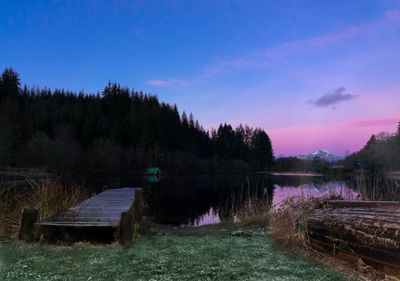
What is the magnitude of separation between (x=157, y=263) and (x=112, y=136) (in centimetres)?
5756

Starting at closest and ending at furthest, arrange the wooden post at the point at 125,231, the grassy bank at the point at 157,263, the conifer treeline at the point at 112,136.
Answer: the grassy bank at the point at 157,263 → the wooden post at the point at 125,231 → the conifer treeline at the point at 112,136

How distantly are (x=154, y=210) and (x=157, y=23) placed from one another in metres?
9.71

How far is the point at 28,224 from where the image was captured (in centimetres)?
416

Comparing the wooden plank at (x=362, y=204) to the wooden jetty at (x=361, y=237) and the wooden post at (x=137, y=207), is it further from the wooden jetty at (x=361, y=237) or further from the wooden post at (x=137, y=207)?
the wooden post at (x=137, y=207)

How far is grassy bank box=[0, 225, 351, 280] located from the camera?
9.16 feet

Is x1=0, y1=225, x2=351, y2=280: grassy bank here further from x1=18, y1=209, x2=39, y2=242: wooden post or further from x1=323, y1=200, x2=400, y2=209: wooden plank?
x1=323, y1=200, x2=400, y2=209: wooden plank

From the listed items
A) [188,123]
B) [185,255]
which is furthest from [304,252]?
[188,123]

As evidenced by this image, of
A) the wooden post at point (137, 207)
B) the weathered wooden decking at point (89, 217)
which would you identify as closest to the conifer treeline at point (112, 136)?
the wooden post at point (137, 207)

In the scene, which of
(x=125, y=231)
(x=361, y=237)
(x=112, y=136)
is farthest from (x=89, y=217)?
(x=112, y=136)

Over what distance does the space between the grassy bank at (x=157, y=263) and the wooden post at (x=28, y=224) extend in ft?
0.48

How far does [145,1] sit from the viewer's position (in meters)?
11.9

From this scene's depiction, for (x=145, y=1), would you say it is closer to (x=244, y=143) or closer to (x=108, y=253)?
(x=108, y=253)

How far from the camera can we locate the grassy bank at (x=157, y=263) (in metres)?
2.79

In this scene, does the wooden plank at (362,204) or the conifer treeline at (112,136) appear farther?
the conifer treeline at (112,136)
